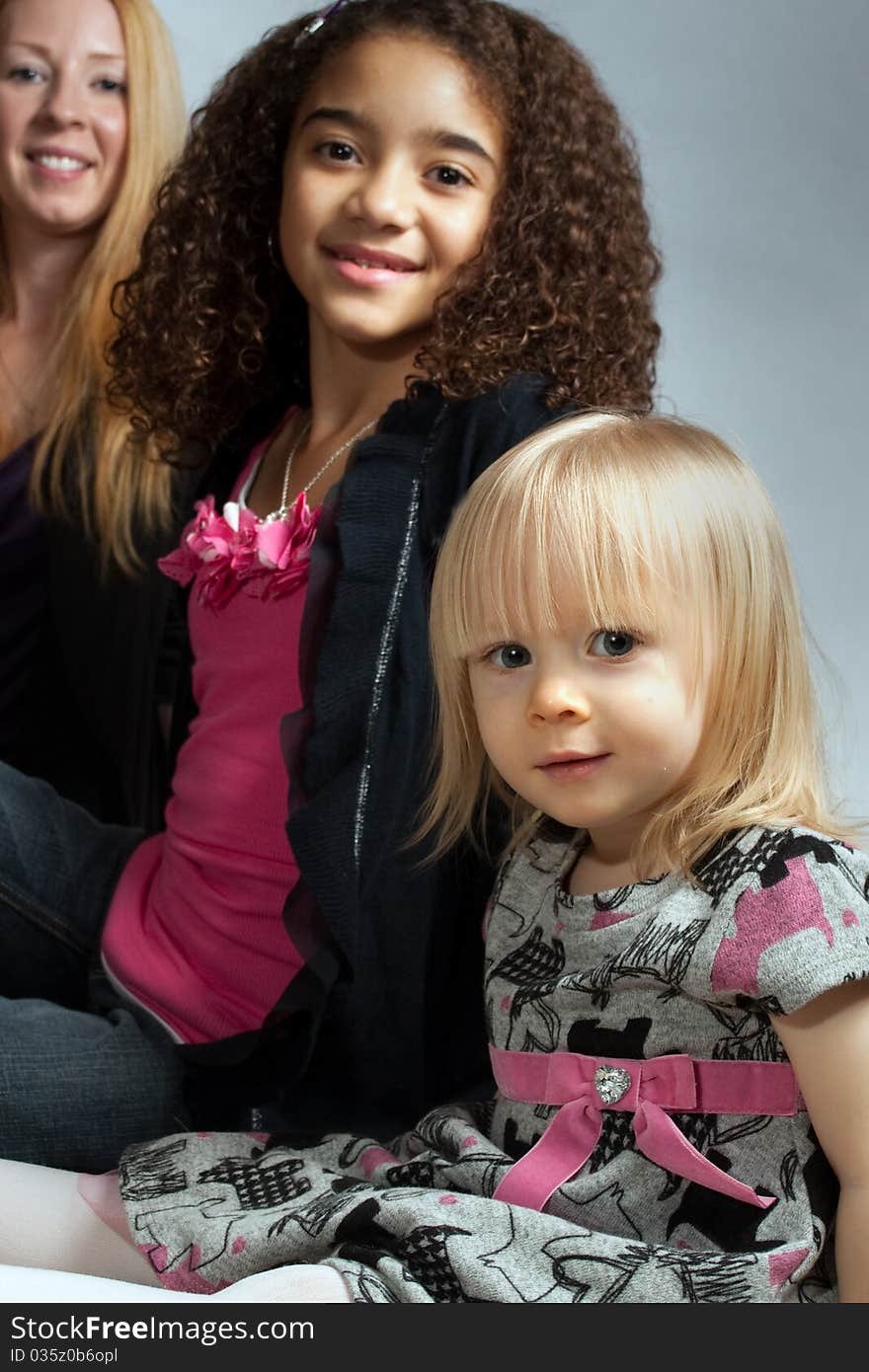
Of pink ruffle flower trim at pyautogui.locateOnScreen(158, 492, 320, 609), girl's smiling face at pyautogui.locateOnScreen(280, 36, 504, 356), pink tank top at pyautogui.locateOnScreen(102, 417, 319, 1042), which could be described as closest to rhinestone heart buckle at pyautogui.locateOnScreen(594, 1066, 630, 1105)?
pink tank top at pyautogui.locateOnScreen(102, 417, 319, 1042)

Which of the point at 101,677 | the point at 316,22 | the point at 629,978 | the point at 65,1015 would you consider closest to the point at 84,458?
the point at 101,677

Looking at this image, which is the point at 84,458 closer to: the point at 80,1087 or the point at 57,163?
the point at 57,163

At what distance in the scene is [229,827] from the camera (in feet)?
4.15

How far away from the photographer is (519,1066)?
99 cm

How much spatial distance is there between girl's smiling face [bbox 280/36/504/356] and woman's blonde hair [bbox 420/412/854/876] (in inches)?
12.6

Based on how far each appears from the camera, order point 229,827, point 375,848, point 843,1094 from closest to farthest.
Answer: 1. point 843,1094
2. point 375,848
3. point 229,827

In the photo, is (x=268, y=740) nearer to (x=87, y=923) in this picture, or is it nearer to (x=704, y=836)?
(x=87, y=923)

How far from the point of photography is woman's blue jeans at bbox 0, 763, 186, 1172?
1.17 meters

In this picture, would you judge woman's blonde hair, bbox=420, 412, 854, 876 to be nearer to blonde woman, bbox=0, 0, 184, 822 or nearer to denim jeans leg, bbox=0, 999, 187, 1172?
denim jeans leg, bbox=0, 999, 187, 1172

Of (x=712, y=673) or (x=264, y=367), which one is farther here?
(x=264, y=367)


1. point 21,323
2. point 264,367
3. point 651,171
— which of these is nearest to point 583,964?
point 264,367

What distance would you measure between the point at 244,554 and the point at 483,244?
12.1 inches

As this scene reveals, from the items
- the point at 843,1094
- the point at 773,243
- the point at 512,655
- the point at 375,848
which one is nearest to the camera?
the point at 843,1094

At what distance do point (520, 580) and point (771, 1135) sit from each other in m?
0.34
